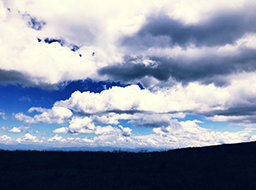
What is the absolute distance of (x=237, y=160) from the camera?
69.2 ft

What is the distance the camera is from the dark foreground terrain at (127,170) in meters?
17.7

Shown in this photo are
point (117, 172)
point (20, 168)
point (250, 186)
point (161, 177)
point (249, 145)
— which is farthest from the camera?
point (249, 145)

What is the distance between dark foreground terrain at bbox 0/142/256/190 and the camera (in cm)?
1766

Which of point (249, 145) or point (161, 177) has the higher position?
point (249, 145)

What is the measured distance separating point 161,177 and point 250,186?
707 cm

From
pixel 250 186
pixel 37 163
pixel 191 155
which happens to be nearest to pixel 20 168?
pixel 37 163

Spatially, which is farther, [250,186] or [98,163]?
[98,163]

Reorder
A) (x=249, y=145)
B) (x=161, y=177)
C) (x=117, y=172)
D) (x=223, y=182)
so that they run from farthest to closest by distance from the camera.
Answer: (x=249, y=145) < (x=117, y=172) < (x=161, y=177) < (x=223, y=182)

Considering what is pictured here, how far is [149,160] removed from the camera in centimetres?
2378

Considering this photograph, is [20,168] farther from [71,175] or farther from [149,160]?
[149,160]

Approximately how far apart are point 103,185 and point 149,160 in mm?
7422

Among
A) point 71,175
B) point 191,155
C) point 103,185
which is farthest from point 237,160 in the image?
point 71,175

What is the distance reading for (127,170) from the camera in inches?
845

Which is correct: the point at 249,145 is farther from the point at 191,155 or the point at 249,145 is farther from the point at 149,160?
the point at 149,160
